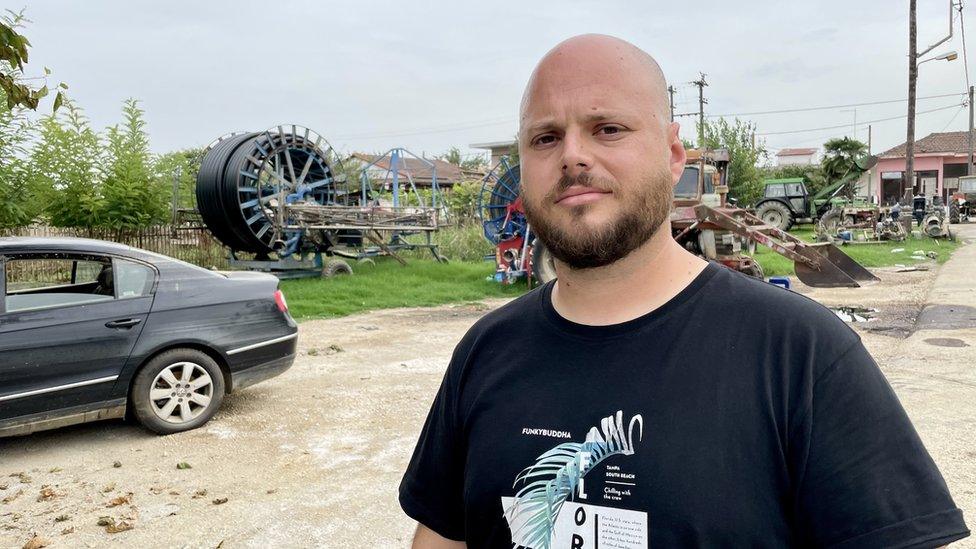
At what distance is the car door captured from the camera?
513cm

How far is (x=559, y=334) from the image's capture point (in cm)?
150

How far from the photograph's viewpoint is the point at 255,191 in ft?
54.3

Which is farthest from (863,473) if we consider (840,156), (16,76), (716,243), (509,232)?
(840,156)

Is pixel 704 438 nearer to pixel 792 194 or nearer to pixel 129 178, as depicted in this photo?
pixel 129 178

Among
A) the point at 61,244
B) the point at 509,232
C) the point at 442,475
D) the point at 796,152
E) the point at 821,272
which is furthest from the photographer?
the point at 796,152

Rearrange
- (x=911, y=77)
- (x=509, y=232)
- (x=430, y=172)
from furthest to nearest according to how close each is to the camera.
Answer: (x=430, y=172), (x=911, y=77), (x=509, y=232)

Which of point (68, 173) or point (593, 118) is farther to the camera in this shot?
point (68, 173)

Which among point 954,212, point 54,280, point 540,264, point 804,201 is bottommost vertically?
point 954,212

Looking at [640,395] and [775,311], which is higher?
[775,311]

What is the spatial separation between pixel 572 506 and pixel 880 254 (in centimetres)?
2134

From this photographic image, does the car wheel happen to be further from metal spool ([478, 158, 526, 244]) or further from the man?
metal spool ([478, 158, 526, 244])

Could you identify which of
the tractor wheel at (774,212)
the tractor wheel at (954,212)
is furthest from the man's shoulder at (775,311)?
the tractor wheel at (954,212)

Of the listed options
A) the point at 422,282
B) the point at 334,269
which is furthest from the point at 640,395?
the point at 334,269

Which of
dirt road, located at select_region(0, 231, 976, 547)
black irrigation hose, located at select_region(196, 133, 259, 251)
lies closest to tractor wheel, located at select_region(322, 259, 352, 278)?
black irrigation hose, located at select_region(196, 133, 259, 251)
